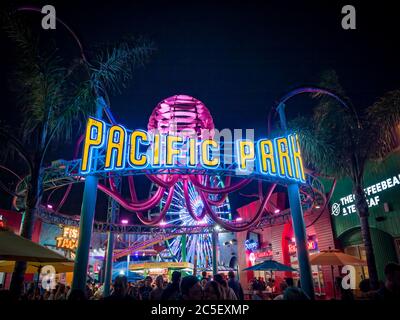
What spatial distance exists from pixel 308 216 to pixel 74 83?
18.1 metres

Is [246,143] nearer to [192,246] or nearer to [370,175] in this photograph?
[370,175]

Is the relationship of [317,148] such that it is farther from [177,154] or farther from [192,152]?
[177,154]

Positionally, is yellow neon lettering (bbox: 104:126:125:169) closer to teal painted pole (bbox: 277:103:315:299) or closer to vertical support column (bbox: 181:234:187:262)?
teal painted pole (bbox: 277:103:315:299)

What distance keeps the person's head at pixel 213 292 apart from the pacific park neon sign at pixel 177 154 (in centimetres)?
664

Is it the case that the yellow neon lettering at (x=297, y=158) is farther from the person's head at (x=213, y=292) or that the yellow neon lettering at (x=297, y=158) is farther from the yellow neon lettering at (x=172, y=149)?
the person's head at (x=213, y=292)

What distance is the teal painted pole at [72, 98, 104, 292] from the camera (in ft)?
32.9

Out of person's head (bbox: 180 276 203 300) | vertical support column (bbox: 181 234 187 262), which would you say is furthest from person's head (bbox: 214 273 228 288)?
vertical support column (bbox: 181 234 187 262)

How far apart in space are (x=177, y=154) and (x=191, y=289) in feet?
24.3

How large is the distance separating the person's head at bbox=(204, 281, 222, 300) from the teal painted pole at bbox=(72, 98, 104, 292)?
6.69 meters

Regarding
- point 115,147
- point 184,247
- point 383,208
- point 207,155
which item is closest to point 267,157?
point 207,155

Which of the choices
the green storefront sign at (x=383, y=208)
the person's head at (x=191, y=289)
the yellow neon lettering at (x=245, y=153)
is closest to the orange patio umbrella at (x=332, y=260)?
the green storefront sign at (x=383, y=208)

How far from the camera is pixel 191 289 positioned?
4.45 meters

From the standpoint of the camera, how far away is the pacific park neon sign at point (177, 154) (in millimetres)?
11094
